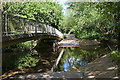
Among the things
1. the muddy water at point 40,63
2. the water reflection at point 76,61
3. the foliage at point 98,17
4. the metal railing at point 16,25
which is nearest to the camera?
the foliage at point 98,17

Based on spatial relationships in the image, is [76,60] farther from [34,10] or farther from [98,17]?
[34,10]

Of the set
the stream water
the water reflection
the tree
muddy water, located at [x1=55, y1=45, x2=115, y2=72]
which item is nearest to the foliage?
muddy water, located at [x1=55, y1=45, x2=115, y2=72]

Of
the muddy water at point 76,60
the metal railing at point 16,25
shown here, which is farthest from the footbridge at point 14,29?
the muddy water at point 76,60

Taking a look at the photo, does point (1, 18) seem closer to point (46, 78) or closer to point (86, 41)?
point (46, 78)

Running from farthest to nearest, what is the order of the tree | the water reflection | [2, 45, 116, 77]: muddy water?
1. the tree
2. the water reflection
3. [2, 45, 116, 77]: muddy water

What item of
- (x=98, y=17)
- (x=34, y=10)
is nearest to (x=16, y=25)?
(x=98, y=17)

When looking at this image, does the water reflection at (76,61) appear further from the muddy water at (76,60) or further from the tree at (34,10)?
the tree at (34,10)

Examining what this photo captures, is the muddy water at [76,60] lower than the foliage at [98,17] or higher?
lower

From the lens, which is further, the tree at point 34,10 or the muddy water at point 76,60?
the tree at point 34,10

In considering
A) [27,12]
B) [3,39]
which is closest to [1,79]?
[3,39]

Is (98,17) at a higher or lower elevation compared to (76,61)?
higher

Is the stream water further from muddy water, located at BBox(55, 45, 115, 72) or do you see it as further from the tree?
the tree

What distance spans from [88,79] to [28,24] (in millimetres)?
4938

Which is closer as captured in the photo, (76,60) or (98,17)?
(76,60)
